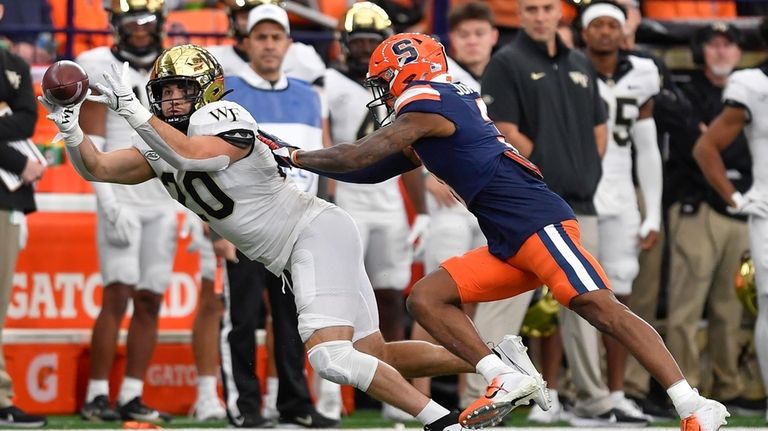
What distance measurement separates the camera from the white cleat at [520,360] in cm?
623

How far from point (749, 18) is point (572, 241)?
15.6ft

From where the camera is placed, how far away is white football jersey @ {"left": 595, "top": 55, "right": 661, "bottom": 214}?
28.5 ft

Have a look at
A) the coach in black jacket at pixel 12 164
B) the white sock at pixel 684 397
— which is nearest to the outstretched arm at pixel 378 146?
the white sock at pixel 684 397

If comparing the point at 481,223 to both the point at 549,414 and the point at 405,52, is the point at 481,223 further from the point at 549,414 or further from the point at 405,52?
the point at 549,414

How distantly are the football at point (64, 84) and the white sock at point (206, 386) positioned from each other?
2902 mm

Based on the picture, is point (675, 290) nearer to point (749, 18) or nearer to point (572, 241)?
point (749, 18)

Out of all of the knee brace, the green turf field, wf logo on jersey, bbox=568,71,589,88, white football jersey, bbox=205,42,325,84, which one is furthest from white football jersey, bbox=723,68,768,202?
the knee brace

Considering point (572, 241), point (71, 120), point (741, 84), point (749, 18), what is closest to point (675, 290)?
point (741, 84)

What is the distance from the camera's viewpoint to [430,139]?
6312 mm

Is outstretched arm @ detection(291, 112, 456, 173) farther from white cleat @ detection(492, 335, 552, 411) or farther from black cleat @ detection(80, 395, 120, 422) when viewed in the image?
black cleat @ detection(80, 395, 120, 422)

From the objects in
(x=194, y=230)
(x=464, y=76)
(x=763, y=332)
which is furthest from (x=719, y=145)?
(x=194, y=230)

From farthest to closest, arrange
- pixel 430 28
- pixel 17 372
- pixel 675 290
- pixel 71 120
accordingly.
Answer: pixel 430 28 → pixel 675 290 → pixel 17 372 → pixel 71 120

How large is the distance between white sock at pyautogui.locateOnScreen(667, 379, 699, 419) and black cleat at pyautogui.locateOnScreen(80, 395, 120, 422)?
3219mm

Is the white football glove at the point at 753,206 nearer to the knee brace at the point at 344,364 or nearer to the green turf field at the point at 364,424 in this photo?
the green turf field at the point at 364,424
